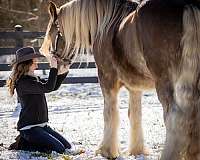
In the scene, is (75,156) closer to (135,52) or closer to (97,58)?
(97,58)

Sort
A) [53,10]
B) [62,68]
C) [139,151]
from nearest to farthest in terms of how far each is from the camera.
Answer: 1. [139,151]
2. [62,68]
3. [53,10]

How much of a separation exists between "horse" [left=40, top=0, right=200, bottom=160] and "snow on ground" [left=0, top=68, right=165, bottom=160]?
1.95ft

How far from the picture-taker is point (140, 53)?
400cm

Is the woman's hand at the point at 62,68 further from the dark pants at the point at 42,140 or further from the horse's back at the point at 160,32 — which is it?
the horse's back at the point at 160,32

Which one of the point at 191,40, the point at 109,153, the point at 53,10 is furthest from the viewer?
the point at 53,10

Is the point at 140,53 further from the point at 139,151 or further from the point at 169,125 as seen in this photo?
the point at 139,151

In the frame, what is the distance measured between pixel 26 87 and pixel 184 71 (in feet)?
7.54

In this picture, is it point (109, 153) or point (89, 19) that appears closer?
point (109, 153)

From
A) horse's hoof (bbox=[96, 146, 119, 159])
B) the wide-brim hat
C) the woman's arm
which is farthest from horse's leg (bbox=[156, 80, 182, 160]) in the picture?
the wide-brim hat

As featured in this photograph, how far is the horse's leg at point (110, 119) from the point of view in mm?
4926

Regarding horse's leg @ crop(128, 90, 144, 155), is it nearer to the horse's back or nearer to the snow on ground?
the snow on ground

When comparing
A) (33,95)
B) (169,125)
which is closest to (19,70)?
(33,95)

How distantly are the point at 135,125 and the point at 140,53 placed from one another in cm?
139

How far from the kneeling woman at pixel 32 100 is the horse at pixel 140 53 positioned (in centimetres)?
45
